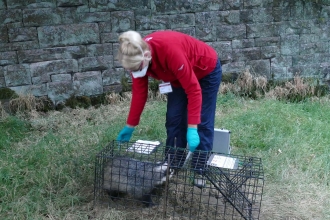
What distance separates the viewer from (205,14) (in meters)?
5.50

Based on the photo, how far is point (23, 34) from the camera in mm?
4840

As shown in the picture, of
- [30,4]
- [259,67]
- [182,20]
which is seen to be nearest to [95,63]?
[30,4]

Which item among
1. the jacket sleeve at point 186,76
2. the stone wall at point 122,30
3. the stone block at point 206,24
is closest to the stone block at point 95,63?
the stone wall at point 122,30

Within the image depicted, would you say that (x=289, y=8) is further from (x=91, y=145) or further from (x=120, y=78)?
(x=91, y=145)

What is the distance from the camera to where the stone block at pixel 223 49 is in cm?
565

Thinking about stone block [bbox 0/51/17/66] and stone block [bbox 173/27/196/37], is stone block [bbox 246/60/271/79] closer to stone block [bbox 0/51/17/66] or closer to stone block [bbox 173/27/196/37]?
stone block [bbox 173/27/196/37]

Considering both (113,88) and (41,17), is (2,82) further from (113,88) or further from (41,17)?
(113,88)

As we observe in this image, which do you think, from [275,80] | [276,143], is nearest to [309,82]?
[275,80]

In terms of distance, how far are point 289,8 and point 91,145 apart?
3.64 meters

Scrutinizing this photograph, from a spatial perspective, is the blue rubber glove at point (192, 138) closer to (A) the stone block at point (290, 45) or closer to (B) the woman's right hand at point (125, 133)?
(B) the woman's right hand at point (125, 133)

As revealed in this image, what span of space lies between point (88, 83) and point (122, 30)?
836 millimetres

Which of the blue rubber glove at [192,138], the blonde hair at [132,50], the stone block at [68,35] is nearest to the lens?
the blonde hair at [132,50]

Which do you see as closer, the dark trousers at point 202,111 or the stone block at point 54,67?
the dark trousers at point 202,111

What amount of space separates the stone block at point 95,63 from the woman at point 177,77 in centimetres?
232
